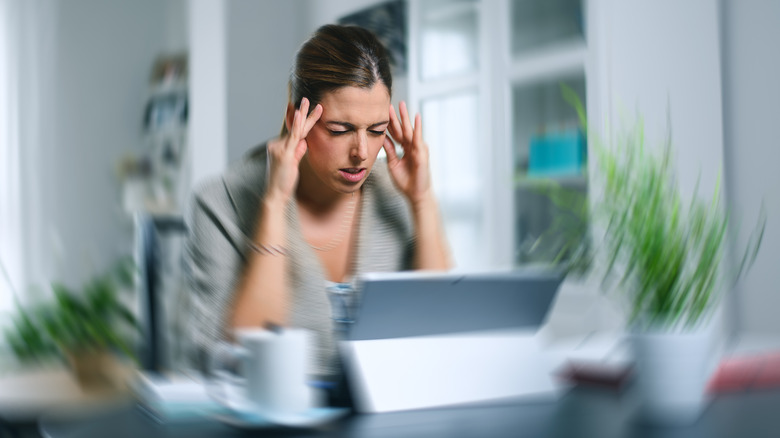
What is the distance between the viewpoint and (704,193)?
1.98 m

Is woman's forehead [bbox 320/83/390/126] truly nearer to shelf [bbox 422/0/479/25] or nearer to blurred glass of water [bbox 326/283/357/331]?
blurred glass of water [bbox 326/283/357/331]

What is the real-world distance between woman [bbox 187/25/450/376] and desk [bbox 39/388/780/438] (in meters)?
0.43

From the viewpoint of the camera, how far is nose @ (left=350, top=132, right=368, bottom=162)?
135 cm

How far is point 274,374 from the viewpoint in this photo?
2.35ft

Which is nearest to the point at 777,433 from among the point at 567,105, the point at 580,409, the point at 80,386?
the point at 580,409

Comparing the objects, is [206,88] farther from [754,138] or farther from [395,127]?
[754,138]

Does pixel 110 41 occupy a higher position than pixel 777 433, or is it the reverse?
pixel 110 41

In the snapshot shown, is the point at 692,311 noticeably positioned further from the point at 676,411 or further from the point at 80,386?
the point at 80,386

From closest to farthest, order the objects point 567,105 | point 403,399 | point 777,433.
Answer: point 777,433, point 403,399, point 567,105

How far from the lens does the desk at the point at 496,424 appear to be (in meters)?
0.68

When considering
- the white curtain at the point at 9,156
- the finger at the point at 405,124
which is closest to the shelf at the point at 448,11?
the finger at the point at 405,124

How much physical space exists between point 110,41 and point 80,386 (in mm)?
2383

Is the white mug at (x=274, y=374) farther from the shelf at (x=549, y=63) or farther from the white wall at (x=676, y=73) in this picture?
the shelf at (x=549, y=63)

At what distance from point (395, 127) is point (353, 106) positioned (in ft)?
0.49
